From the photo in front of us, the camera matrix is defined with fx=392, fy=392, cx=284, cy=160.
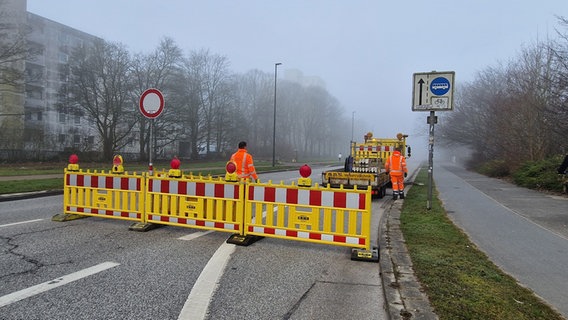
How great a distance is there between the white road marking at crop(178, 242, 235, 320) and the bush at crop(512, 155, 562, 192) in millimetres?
16061

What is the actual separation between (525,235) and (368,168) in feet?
24.3

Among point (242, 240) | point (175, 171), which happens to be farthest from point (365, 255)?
point (175, 171)

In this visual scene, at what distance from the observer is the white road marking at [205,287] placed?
11.8 feet

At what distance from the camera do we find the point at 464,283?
4.38m

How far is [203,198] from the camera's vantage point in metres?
6.71

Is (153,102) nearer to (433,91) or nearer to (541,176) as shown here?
(433,91)

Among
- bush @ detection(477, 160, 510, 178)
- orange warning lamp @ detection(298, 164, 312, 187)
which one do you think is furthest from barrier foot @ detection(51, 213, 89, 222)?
bush @ detection(477, 160, 510, 178)

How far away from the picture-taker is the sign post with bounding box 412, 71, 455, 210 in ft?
32.0

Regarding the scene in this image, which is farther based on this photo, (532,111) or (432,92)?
(532,111)

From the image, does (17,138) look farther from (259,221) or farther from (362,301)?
(362,301)

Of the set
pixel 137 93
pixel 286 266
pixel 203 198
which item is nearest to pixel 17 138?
pixel 137 93

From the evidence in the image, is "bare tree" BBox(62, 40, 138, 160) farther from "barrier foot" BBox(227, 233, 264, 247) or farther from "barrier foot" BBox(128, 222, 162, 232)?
"barrier foot" BBox(227, 233, 264, 247)

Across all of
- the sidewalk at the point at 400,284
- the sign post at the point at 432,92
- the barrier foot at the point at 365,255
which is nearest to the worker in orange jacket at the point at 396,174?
the sign post at the point at 432,92

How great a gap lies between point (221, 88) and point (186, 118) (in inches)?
361
